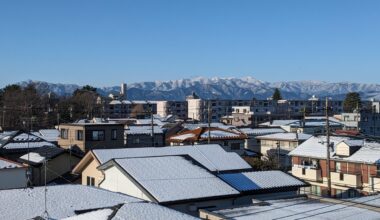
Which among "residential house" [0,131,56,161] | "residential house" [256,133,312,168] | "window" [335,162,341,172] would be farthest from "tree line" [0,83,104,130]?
"window" [335,162,341,172]

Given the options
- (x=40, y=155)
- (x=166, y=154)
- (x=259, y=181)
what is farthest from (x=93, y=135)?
(x=259, y=181)

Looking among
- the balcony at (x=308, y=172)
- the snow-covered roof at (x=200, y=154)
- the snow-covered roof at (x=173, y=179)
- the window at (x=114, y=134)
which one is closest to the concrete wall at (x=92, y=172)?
the snow-covered roof at (x=200, y=154)

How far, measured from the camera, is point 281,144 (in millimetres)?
39938

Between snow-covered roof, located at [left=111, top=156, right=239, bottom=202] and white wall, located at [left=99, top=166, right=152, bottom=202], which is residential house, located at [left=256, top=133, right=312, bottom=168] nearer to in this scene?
snow-covered roof, located at [left=111, top=156, right=239, bottom=202]

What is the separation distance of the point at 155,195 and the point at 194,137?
21.3 m

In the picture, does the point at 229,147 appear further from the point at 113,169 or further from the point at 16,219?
the point at 16,219

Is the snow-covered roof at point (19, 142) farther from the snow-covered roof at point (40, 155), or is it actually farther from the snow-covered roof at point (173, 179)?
the snow-covered roof at point (173, 179)

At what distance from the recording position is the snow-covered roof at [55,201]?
36.2ft

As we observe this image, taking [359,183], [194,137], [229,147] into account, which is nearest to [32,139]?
[194,137]

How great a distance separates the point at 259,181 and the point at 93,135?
1760 centimetres

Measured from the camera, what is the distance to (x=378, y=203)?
1362cm

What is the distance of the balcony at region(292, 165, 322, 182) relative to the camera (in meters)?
29.0

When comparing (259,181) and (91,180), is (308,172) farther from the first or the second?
(91,180)

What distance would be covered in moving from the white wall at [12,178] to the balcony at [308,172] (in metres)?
18.6
